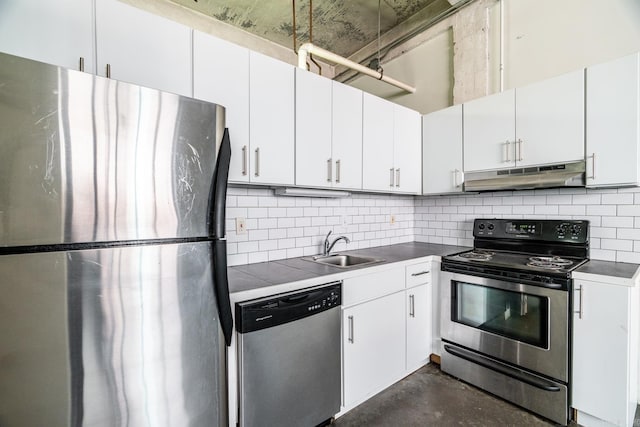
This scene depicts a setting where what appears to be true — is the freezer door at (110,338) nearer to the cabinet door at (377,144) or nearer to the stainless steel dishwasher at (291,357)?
the stainless steel dishwasher at (291,357)

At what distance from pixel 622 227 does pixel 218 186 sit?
270 centimetres

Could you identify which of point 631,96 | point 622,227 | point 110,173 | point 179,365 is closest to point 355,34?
point 631,96

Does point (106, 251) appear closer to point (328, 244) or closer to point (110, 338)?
point (110, 338)

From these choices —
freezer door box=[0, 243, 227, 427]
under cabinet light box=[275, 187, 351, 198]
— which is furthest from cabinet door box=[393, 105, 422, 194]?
freezer door box=[0, 243, 227, 427]

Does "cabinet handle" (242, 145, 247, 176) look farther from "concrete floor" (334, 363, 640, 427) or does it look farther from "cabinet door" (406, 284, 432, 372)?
"concrete floor" (334, 363, 640, 427)

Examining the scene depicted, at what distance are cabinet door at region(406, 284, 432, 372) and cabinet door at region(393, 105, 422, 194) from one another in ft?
3.17

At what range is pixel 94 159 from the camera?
0.85 meters

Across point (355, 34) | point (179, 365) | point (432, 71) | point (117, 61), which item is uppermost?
point (355, 34)

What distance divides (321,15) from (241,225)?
243 centimetres

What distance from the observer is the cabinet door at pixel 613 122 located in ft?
5.92

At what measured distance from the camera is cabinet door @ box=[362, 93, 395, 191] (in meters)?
2.47

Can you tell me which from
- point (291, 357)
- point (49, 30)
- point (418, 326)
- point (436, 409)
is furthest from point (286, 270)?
point (49, 30)

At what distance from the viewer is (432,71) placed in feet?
10.2

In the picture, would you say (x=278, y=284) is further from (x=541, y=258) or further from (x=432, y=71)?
(x=432, y=71)
